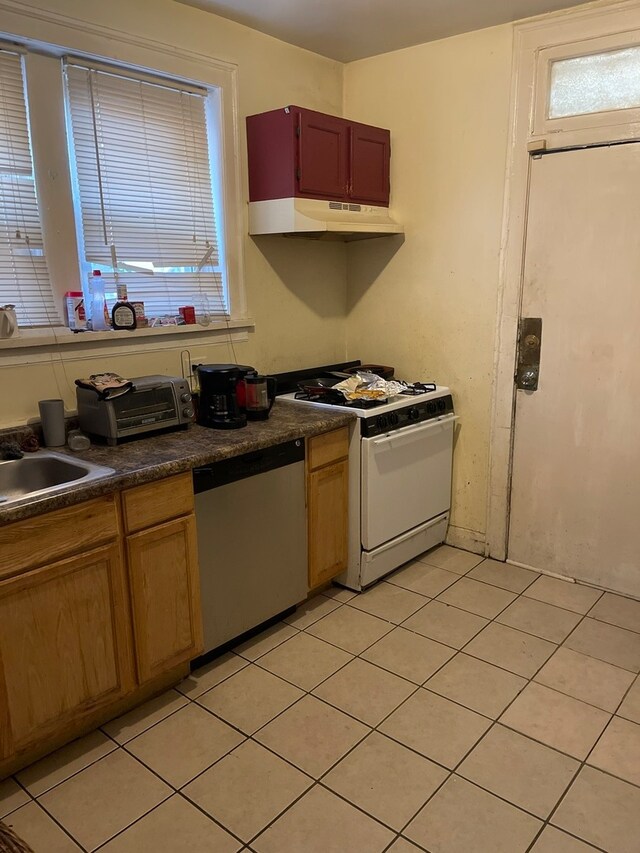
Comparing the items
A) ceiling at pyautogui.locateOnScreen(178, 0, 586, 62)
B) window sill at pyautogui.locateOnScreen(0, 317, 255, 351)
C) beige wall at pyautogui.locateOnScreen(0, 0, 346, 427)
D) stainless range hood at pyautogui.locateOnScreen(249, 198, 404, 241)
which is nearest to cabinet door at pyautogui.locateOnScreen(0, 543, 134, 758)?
beige wall at pyautogui.locateOnScreen(0, 0, 346, 427)

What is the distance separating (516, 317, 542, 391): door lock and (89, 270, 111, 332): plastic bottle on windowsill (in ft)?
6.38

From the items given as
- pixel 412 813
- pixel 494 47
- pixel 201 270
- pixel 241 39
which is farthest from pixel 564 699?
pixel 241 39

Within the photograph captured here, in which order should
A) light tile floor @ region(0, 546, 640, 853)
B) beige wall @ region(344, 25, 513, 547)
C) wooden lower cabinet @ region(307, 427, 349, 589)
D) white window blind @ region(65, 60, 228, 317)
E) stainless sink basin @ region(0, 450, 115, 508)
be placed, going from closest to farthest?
light tile floor @ region(0, 546, 640, 853), stainless sink basin @ region(0, 450, 115, 508), white window blind @ region(65, 60, 228, 317), wooden lower cabinet @ region(307, 427, 349, 589), beige wall @ region(344, 25, 513, 547)

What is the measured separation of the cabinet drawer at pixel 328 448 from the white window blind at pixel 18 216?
1182 mm

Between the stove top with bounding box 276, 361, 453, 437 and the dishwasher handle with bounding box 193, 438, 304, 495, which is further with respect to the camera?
the stove top with bounding box 276, 361, 453, 437

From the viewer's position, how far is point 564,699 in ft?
7.52

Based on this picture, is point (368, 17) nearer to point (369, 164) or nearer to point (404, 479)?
point (369, 164)

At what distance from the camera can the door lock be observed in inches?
121

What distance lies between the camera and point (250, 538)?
8.20 ft

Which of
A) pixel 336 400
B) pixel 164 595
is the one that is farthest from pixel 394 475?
pixel 164 595

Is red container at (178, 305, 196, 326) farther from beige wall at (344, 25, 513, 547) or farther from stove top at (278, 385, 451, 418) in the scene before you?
beige wall at (344, 25, 513, 547)

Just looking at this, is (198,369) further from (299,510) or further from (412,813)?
(412,813)

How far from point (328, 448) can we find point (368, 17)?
1.93m

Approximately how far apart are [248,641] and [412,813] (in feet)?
3.44
